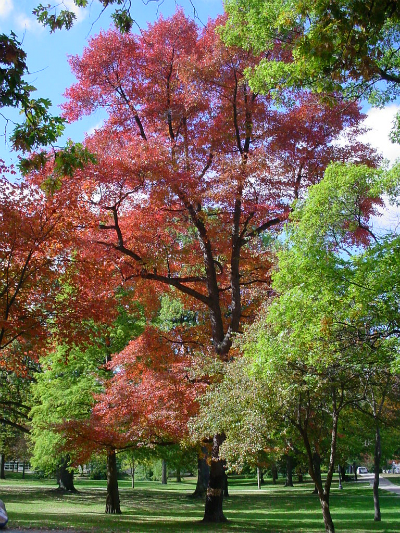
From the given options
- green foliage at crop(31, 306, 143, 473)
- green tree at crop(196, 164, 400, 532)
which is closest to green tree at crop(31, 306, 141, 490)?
green foliage at crop(31, 306, 143, 473)

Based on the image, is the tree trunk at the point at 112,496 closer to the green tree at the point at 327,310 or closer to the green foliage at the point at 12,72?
the green tree at the point at 327,310

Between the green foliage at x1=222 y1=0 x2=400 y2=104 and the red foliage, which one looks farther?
the red foliage

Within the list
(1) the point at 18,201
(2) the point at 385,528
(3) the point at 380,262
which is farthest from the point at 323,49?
(2) the point at 385,528

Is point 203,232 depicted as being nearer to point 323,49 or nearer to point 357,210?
point 357,210

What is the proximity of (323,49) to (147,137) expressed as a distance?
37.6ft

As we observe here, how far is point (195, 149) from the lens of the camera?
656 inches

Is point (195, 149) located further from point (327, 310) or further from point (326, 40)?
point (326, 40)

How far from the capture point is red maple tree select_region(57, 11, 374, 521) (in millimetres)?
15016

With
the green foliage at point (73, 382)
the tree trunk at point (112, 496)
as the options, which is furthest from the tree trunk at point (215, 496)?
the green foliage at point (73, 382)

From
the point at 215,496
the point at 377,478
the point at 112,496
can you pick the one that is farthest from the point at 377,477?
the point at 112,496

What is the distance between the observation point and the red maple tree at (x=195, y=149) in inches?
591

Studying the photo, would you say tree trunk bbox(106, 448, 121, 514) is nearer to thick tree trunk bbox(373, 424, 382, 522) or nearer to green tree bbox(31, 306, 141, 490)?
green tree bbox(31, 306, 141, 490)

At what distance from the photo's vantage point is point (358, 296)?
8.03 metres

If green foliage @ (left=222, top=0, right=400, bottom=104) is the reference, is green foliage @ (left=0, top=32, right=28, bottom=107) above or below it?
below
